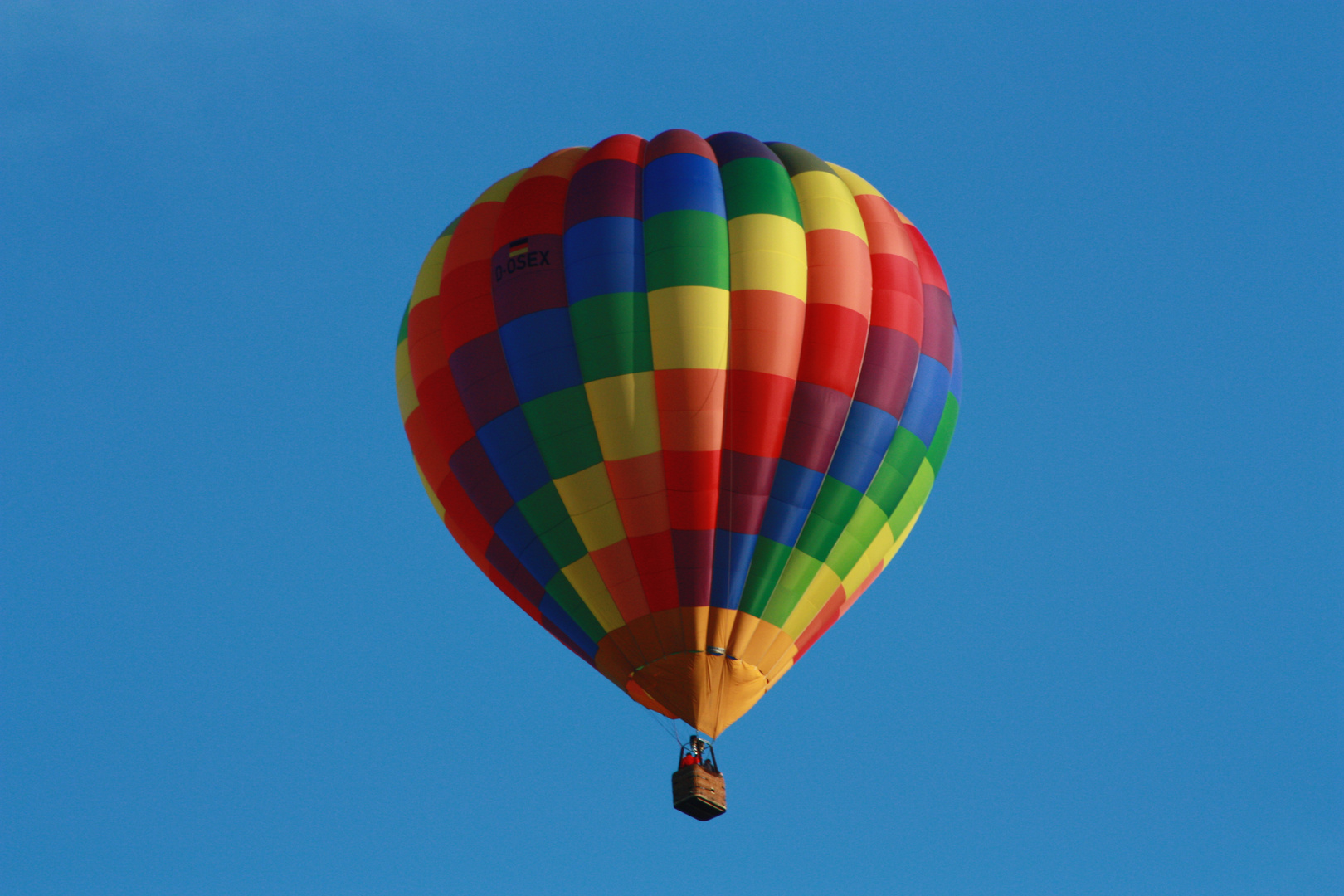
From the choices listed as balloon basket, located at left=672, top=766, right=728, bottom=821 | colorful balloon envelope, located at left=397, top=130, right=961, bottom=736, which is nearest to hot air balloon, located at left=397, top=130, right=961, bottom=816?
colorful balloon envelope, located at left=397, top=130, right=961, bottom=736

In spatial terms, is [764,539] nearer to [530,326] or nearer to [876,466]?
[876,466]

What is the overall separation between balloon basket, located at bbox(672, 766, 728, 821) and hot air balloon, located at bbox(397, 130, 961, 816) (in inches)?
21.6

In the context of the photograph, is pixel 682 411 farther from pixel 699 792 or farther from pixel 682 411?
pixel 699 792

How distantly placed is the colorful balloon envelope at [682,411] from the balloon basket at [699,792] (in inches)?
20.2

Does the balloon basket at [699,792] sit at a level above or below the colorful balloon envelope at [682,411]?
below

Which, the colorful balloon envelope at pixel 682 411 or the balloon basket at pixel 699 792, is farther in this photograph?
the colorful balloon envelope at pixel 682 411

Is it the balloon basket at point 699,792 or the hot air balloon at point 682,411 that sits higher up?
the hot air balloon at point 682,411

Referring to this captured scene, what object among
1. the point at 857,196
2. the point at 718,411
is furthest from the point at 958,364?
the point at 718,411

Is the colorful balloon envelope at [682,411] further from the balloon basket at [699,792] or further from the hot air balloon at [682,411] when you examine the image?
the balloon basket at [699,792]

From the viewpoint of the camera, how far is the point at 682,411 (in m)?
18.2

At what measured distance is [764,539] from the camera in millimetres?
18312

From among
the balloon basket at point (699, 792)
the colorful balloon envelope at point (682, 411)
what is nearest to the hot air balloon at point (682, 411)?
the colorful balloon envelope at point (682, 411)

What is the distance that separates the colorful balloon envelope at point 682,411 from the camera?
18.2 meters

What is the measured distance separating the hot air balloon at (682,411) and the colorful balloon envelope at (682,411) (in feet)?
0.09
